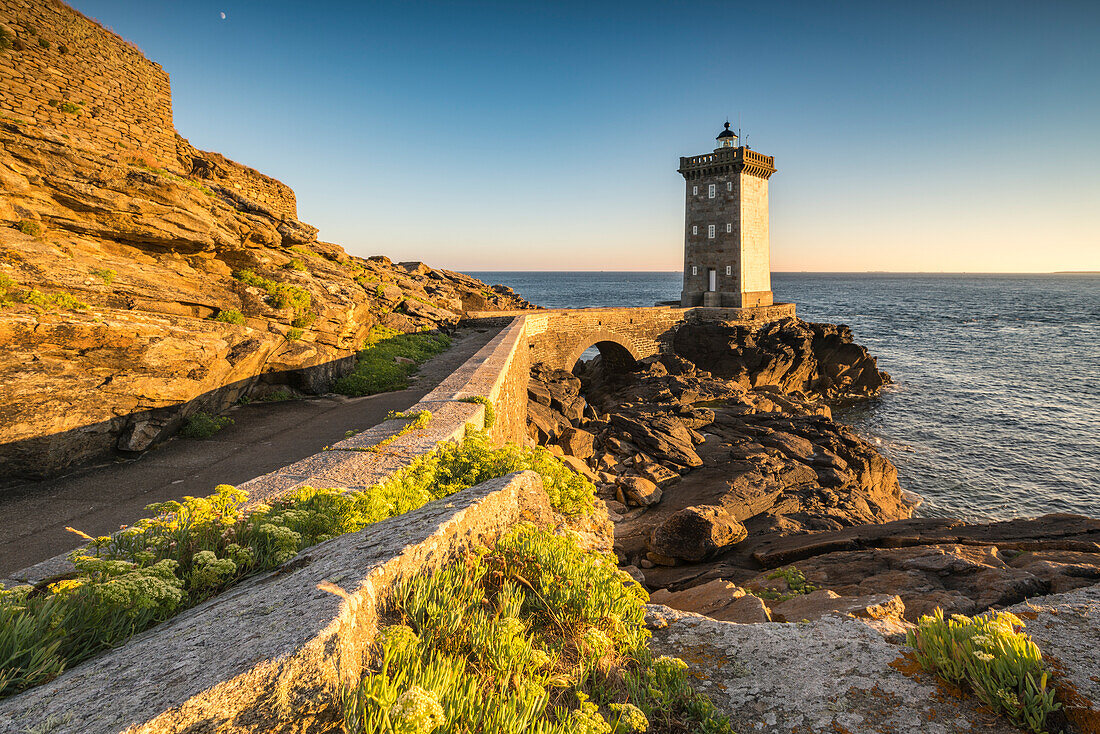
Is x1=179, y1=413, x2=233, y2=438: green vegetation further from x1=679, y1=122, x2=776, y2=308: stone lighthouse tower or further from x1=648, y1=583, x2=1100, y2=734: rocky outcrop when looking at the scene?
x1=679, y1=122, x2=776, y2=308: stone lighthouse tower

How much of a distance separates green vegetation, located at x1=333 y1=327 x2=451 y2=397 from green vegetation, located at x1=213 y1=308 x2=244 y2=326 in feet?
7.96

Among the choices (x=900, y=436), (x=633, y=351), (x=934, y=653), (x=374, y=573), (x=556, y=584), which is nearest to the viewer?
(x=374, y=573)

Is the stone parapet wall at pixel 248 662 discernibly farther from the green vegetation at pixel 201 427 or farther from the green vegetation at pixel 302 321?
the green vegetation at pixel 302 321

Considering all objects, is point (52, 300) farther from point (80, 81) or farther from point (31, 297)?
point (80, 81)

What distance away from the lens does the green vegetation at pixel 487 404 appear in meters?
6.37

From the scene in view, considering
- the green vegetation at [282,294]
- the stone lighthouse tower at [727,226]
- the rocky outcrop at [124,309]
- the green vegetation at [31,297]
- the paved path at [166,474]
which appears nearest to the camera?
the paved path at [166,474]

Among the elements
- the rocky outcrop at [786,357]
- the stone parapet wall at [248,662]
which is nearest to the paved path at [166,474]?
the stone parapet wall at [248,662]

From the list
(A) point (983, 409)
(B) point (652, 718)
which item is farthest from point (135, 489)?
(A) point (983, 409)

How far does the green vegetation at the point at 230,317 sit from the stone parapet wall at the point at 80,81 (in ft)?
14.2

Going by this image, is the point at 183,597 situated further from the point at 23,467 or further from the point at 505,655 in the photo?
the point at 23,467

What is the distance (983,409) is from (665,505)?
23.2 meters

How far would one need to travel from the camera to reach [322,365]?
10.6m

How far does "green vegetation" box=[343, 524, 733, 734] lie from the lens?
67.9 inches

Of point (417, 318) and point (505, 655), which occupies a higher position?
point (417, 318)
